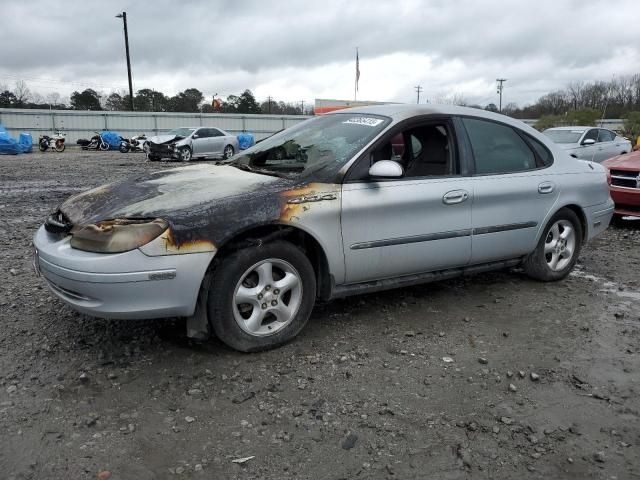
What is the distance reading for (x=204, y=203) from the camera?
3109 mm

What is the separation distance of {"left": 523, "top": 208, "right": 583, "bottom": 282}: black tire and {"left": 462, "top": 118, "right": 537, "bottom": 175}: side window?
588mm

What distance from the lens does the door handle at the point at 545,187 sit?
452 centimetres

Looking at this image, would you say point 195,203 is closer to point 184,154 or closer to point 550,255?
point 550,255

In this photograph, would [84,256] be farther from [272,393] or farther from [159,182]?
[272,393]

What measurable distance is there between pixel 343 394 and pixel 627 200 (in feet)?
21.2

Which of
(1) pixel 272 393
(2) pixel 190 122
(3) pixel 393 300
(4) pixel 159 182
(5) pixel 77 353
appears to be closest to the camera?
(1) pixel 272 393

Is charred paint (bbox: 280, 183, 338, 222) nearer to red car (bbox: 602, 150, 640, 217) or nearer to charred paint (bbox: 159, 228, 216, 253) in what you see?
charred paint (bbox: 159, 228, 216, 253)

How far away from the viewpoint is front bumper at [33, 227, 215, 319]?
2.86m

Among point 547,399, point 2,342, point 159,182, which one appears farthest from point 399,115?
point 2,342

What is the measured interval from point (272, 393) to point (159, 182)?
5.53 ft

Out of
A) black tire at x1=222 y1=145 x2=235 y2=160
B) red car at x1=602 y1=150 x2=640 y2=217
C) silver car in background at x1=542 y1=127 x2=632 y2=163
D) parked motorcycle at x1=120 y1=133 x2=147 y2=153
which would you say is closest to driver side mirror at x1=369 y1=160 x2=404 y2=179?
red car at x1=602 y1=150 x2=640 y2=217

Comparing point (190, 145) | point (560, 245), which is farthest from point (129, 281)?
point (190, 145)

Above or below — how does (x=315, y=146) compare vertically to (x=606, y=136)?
below

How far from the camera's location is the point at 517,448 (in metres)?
2.47
